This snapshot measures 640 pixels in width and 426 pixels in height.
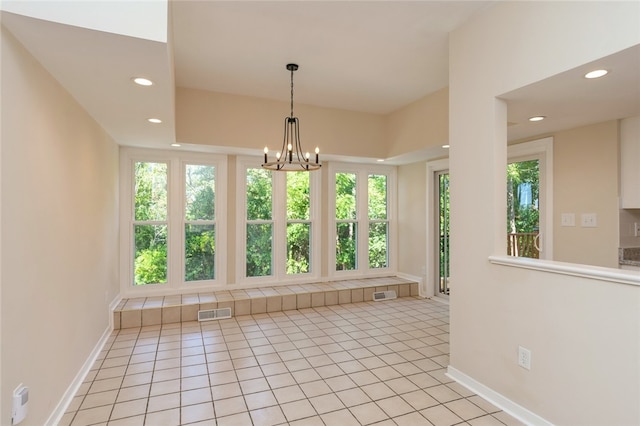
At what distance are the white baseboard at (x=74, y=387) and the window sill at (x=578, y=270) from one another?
2.97m

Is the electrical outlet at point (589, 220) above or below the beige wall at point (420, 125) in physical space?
below

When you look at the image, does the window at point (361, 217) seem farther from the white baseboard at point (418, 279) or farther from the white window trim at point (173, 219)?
the white window trim at point (173, 219)

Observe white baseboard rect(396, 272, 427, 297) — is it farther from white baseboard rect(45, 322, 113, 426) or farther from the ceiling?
white baseboard rect(45, 322, 113, 426)

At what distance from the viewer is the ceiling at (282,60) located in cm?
176

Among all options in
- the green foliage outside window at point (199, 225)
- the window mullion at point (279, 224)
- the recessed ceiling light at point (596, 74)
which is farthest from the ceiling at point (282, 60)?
the window mullion at point (279, 224)

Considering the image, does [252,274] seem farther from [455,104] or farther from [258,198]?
[455,104]

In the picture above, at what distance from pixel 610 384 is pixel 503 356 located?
0.60 meters

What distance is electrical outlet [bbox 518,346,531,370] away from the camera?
6.84 feet

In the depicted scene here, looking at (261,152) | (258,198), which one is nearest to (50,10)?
(261,152)

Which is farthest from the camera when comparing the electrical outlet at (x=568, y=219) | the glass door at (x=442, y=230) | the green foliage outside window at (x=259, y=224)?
the glass door at (x=442, y=230)

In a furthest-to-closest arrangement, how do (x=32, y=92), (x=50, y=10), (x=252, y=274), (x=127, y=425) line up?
(x=252, y=274) < (x=127, y=425) < (x=32, y=92) < (x=50, y=10)

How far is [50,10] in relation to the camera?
145cm

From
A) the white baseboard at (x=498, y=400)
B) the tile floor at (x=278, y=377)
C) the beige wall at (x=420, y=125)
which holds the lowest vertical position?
the tile floor at (x=278, y=377)

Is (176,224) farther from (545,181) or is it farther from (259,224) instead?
(545,181)
